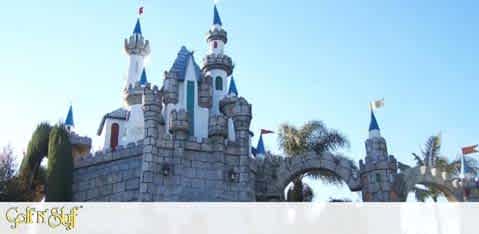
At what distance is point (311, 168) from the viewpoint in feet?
69.9

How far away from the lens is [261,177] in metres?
21.1

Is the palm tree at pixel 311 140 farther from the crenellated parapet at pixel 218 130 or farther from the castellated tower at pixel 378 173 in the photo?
the crenellated parapet at pixel 218 130

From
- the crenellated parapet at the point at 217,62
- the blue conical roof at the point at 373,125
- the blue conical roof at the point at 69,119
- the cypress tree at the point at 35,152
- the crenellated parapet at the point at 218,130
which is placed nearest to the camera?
the crenellated parapet at the point at 218,130

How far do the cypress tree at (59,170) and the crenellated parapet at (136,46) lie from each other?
16.6 meters

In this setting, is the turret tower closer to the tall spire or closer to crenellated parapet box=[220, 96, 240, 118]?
crenellated parapet box=[220, 96, 240, 118]

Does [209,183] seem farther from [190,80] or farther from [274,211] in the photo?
[190,80]

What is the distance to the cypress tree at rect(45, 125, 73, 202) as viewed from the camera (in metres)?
20.1

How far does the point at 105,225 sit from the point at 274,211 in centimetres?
575

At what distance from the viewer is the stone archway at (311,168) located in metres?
21.0

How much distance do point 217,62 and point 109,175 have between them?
A: 465 inches

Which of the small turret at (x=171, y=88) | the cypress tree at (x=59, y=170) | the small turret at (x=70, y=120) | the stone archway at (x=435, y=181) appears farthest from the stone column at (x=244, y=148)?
the small turret at (x=70, y=120)

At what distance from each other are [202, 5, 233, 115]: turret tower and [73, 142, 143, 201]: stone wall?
28.7 feet

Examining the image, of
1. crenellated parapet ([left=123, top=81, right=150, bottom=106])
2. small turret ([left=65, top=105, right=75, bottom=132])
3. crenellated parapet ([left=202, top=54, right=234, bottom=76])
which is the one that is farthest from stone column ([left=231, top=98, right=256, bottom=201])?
small turret ([left=65, top=105, right=75, bottom=132])

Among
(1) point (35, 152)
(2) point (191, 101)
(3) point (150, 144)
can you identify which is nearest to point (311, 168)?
(2) point (191, 101)
